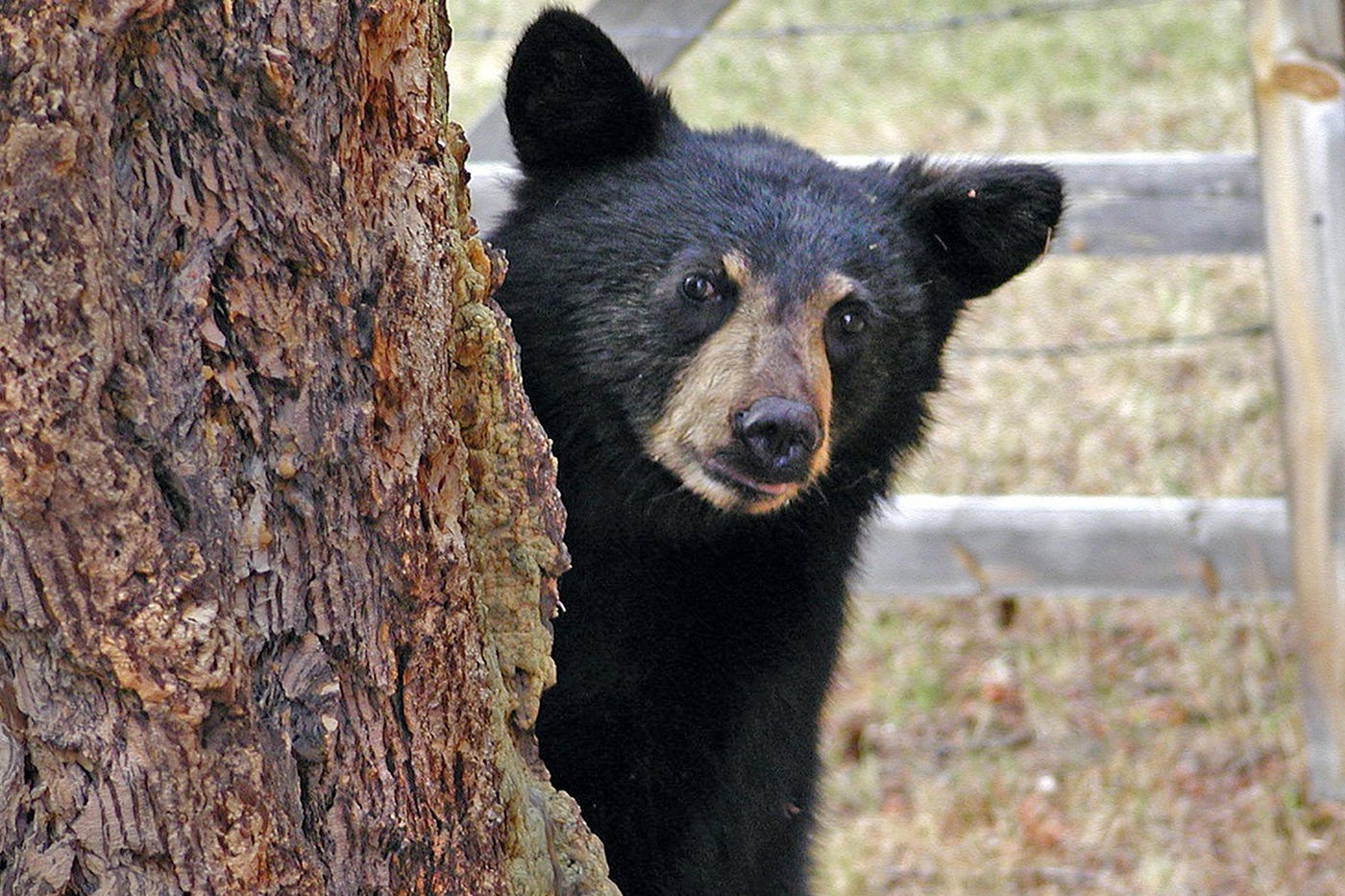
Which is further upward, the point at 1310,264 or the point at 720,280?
the point at 720,280

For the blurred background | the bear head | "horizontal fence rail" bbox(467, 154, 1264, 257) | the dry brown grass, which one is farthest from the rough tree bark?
"horizontal fence rail" bbox(467, 154, 1264, 257)

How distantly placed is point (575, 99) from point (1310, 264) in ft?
8.42

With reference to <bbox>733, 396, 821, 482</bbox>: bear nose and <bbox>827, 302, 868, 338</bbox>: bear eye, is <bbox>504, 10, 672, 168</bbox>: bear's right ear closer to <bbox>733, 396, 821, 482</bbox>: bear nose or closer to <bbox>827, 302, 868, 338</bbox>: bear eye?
<bbox>827, 302, 868, 338</bbox>: bear eye

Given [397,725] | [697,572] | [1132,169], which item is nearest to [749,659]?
[697,572]

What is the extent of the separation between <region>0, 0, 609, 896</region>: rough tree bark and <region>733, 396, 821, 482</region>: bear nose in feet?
3.45

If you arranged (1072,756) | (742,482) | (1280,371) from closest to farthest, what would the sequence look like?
(742,482), (1280,371), (1072,756)

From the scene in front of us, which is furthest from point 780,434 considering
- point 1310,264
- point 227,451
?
point 1310,264

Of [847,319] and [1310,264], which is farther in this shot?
[1310,264]

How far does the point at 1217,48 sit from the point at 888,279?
766 cm

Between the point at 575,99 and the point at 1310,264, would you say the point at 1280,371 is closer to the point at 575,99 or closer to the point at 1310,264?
the point at 1310,264

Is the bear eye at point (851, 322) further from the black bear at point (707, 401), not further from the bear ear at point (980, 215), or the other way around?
the bear ear at point (980, 215)

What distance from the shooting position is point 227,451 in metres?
1.68

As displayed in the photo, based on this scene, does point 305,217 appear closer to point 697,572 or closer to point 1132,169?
point 697,572

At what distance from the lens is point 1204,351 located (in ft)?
24.9
